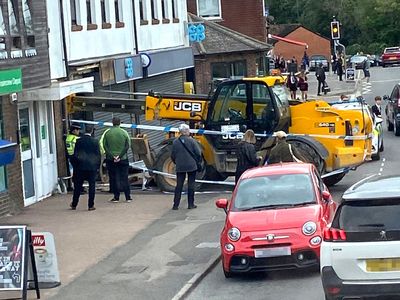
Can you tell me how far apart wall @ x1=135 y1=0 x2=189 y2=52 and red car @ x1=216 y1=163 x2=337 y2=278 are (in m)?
17.1

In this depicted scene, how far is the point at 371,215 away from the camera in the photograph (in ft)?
37.8

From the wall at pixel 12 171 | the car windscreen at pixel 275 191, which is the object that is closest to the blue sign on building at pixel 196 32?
the wall at pixel 12 171

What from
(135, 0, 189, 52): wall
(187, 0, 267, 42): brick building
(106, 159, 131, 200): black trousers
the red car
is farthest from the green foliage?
the red car

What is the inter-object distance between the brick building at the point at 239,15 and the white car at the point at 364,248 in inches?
1501

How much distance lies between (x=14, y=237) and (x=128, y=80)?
1763 centimetres

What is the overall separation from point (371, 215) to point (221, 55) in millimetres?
32430

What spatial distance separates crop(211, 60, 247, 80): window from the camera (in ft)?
144

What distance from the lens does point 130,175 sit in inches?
1063

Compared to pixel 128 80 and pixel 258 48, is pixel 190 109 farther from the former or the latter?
pixel 258 48

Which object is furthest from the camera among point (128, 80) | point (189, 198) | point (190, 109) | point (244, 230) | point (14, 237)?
point (128, 80)

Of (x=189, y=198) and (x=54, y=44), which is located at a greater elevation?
(x=54, y=44)

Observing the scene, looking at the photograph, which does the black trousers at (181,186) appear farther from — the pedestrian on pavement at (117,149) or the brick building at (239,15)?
the brick building at (239,15)

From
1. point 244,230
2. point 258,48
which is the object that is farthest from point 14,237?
point 258,48

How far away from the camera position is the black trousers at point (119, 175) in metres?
23.4
